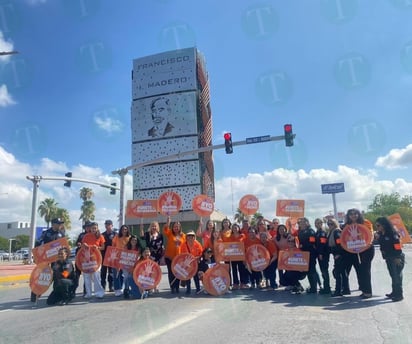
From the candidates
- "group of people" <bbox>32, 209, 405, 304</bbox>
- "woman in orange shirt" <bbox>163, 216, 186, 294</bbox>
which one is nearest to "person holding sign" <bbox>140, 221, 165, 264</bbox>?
"group of people" <bbox>32, 209, 405, 304</bbox>

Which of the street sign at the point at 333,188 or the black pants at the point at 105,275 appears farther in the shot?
the street sign at the point at 333,188

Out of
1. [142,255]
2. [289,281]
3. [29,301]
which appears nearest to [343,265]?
[289,281]

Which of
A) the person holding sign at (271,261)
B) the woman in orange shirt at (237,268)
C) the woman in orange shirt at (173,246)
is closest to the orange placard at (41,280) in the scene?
the woman in orange shirt at (173,246)

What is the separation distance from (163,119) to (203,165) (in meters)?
9.15

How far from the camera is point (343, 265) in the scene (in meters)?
8.27

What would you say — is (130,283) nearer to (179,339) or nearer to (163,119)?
(179,339)

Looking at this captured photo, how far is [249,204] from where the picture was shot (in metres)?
13.4

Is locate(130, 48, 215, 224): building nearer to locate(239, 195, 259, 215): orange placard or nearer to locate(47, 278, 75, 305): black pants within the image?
locate(239, 195, 259, 215): orange placard

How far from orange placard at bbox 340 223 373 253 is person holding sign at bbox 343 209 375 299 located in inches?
3.4

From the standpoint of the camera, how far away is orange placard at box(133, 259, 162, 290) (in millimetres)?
8688

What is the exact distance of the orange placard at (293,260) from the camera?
8.83 m

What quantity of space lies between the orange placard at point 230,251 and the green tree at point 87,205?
2138 inches

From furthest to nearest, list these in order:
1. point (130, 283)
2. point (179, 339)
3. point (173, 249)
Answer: point (173, 249) < point (130, 283) < point (179, 339)

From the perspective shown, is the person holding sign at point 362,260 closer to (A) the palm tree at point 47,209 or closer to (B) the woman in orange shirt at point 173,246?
(B) the woman in orange shirt at point 173,246
